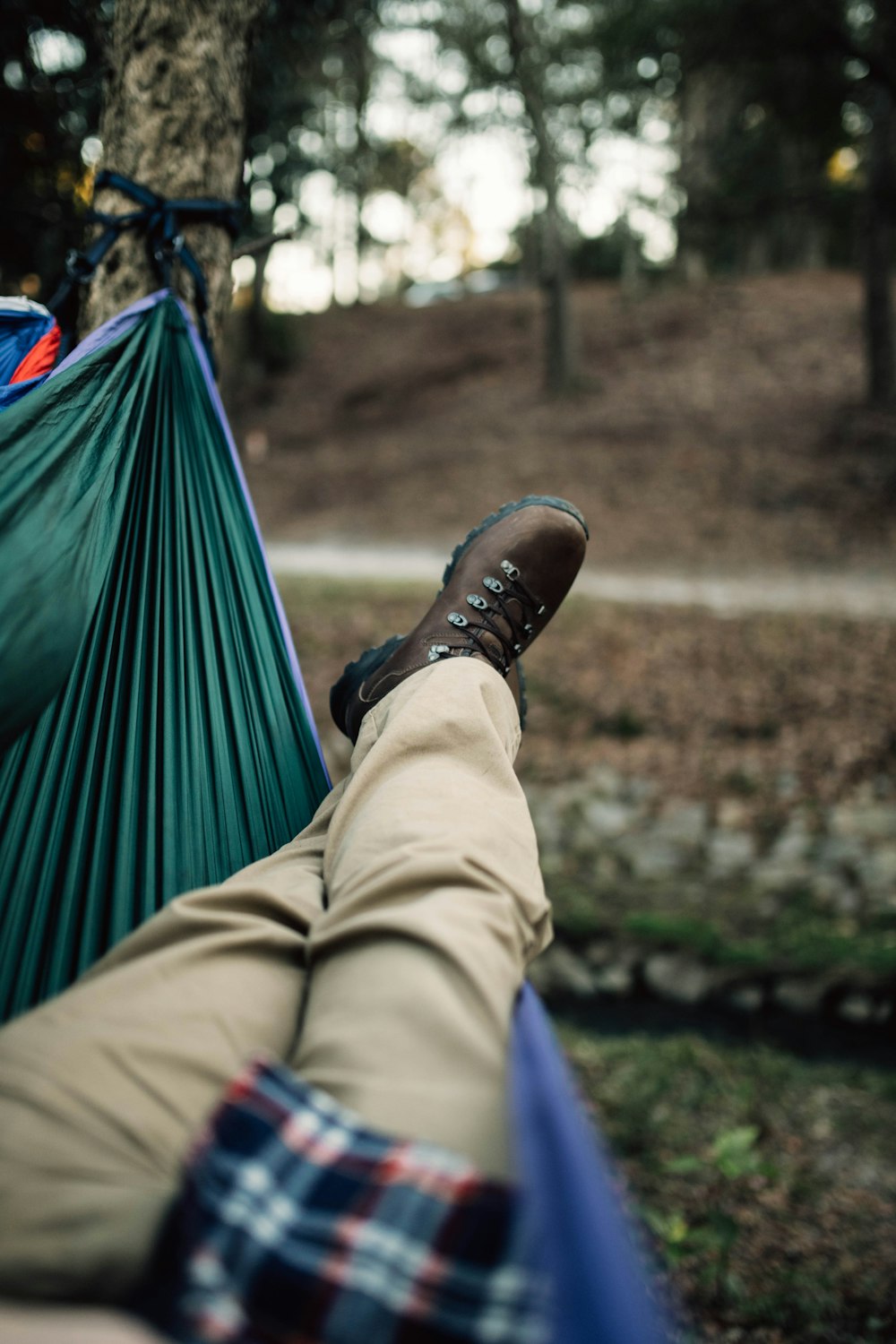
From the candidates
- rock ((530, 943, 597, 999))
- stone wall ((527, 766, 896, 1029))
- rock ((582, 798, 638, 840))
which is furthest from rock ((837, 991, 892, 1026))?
rock ((582, 798, 638, 840))

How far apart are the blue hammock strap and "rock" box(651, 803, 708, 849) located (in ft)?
8.16

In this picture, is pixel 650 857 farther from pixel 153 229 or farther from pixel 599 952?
pixel 153 229

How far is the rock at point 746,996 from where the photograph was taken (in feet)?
8.84

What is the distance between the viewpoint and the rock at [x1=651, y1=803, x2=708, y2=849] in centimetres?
334

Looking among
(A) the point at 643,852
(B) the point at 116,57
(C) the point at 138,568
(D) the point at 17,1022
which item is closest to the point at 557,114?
(A) the point at 643,852

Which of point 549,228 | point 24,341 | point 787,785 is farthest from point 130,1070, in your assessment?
point 549,228

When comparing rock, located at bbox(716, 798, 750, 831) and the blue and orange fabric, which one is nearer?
the blue and orange fabric

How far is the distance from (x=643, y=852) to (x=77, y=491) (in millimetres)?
2669

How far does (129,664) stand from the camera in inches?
45.8

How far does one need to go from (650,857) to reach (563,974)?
1.98 feet

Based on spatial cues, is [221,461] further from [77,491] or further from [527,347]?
[527,347]

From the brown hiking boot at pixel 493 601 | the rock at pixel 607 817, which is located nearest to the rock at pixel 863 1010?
the rock at pixel 607 817

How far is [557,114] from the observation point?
8.88 m

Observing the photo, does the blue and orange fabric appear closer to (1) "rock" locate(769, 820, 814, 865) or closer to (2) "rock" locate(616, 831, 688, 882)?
(2) "rock" locate(616, 831, 688, 882)
